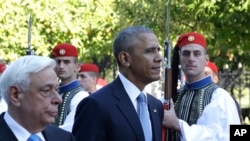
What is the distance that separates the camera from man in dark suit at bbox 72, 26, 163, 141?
5.82m

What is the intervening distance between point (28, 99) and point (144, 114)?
1.44 meters

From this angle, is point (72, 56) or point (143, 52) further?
point (72, 56)

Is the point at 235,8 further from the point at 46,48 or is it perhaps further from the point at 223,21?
the point at 46,48

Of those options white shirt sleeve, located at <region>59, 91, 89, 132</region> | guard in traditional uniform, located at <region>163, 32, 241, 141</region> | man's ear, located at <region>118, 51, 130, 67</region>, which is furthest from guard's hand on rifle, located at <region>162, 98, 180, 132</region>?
white shirt sleeve, located at <region>59, 91, 89, 132</region>

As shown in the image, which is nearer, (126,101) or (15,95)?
(15,95)

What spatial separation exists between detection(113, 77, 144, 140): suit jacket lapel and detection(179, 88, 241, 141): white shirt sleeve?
74.6 inches

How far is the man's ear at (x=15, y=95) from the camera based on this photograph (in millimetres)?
4738

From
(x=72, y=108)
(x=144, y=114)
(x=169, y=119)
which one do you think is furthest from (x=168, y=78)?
(x=72, y=108)

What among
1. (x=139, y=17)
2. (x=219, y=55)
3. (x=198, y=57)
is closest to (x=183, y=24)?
(x=139, y=17)

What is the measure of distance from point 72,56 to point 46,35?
7407 mm

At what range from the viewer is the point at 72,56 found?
10.4 m

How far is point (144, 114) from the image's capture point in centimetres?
605

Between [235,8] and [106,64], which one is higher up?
[235,8]

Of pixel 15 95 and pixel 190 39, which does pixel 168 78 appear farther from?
pixel 15 95
